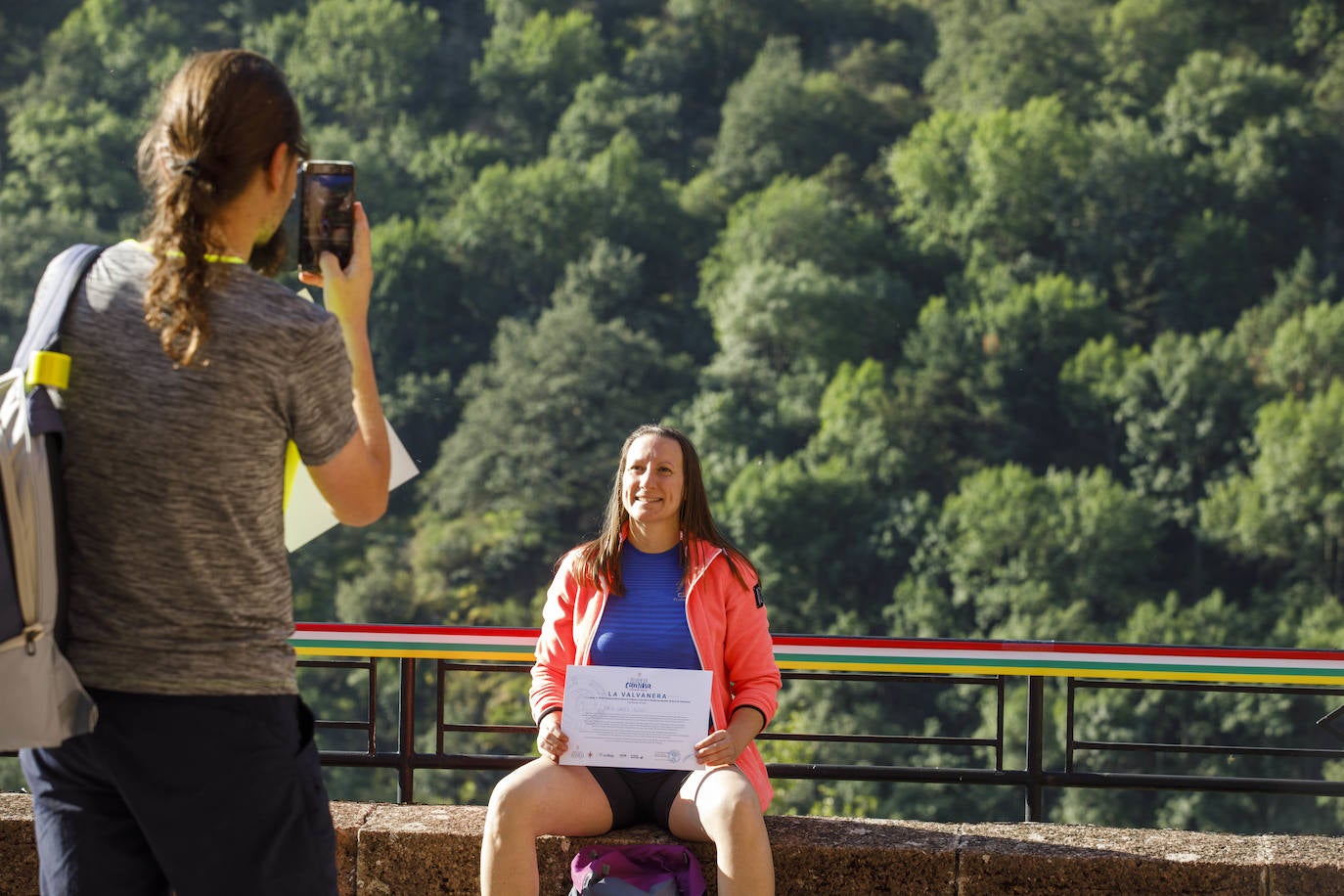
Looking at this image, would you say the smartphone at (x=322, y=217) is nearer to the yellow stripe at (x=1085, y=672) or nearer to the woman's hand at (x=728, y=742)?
the woman's hand at (x=728, y=742)

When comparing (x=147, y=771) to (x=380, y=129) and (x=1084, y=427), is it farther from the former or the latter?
(x=380, y=129)

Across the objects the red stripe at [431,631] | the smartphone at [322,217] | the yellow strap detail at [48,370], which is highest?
the smartphone at [322,217]

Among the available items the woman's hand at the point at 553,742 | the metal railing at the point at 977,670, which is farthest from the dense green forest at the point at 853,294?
the woman's hand at the point at 553,742

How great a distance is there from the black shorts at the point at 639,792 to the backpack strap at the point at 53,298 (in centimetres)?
168

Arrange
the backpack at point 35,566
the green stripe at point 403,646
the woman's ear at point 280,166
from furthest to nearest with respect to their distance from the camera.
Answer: the green stripe at point 403,646 → the woman's ear at point 280,166 → the backpack at point 35,566

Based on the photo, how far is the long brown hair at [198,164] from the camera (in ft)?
4.99

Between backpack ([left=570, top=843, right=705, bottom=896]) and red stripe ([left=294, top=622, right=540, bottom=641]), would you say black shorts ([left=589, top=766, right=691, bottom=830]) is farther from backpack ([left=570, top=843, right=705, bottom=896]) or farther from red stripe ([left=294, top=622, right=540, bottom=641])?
red stripe ([left=294, top=622, right=540, bottom=641])

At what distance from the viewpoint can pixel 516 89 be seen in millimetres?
64062

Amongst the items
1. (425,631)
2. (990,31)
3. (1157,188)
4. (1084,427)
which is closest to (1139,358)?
(1084,427)

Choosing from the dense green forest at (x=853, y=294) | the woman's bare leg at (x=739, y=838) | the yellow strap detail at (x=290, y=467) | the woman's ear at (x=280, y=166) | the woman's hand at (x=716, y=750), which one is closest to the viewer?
the woman's ear at (x=280, y=166)

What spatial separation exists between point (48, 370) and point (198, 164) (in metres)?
0.24

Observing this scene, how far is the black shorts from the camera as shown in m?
3.02

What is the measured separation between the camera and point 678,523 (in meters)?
3.29

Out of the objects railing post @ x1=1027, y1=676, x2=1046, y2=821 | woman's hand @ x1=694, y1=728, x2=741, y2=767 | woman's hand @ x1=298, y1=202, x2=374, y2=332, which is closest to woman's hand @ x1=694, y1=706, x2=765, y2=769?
woman's hand @ x1=694, y1=728, x2=741, y2=767
